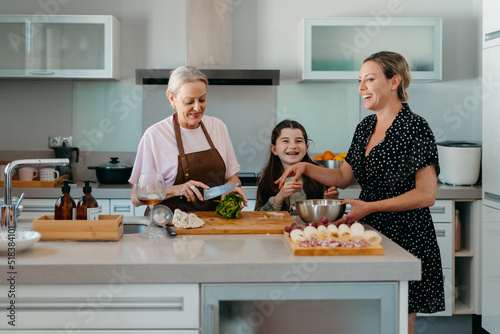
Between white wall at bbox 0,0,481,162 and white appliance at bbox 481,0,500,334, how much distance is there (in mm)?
890

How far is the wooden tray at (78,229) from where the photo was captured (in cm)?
206

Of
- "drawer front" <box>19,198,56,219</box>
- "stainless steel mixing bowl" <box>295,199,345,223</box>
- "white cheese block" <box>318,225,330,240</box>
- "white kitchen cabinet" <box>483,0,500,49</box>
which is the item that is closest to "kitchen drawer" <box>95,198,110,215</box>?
"drawer front" <box>19,198,56,219</box>

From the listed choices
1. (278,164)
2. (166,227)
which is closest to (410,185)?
(278,164)

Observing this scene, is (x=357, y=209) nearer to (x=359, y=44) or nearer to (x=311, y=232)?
(x=311, y=232)

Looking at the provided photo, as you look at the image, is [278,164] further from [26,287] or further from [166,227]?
[26,287]

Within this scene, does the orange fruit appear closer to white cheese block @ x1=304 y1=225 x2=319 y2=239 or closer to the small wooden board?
white cheese block @ x1=304 y1=225 x2=319 y2=239

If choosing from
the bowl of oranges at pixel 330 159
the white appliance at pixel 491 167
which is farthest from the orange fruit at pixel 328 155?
the white appliance at pixel 491 167

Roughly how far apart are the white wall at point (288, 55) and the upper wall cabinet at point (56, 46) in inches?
13.5

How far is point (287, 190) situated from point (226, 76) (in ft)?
5.18

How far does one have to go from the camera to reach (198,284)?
1.81m

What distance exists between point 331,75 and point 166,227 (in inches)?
86.5

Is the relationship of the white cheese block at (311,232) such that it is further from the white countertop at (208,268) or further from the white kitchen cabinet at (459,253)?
the white kitchen cabinet at (459,253)

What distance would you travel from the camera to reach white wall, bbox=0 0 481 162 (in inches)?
172

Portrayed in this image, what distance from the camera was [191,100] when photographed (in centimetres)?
254
